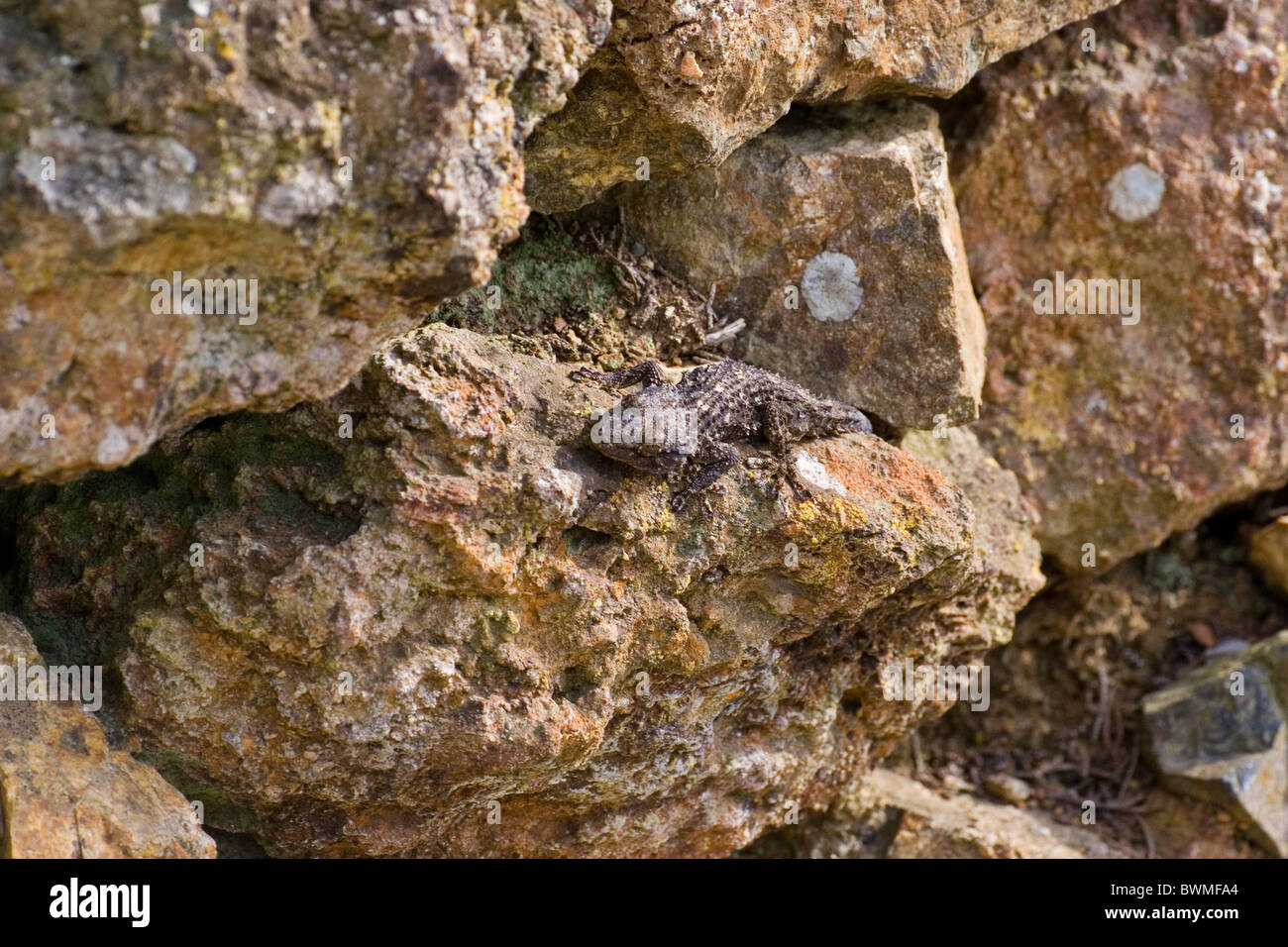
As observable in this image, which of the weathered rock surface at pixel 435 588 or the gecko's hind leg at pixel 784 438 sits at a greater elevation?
the gecko's hind leg at pixel 784 438

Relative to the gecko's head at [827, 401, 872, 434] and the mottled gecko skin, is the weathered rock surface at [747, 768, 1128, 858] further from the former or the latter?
the mottled gecko skin

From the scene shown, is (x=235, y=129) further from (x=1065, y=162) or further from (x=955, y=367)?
(x=1065, y=162)

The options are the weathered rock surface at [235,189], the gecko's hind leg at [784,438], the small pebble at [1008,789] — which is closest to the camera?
the weathered rock surface at [235,189]

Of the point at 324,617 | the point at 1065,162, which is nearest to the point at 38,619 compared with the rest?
the point at 324,617

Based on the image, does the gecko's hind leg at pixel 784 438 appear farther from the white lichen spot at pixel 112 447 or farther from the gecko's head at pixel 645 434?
the white lichen spot at pixel 112 447

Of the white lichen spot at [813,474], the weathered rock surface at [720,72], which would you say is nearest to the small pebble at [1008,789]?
the white lichen spot at [813,474]

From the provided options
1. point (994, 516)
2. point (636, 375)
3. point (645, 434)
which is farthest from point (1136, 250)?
point (645, 434)
